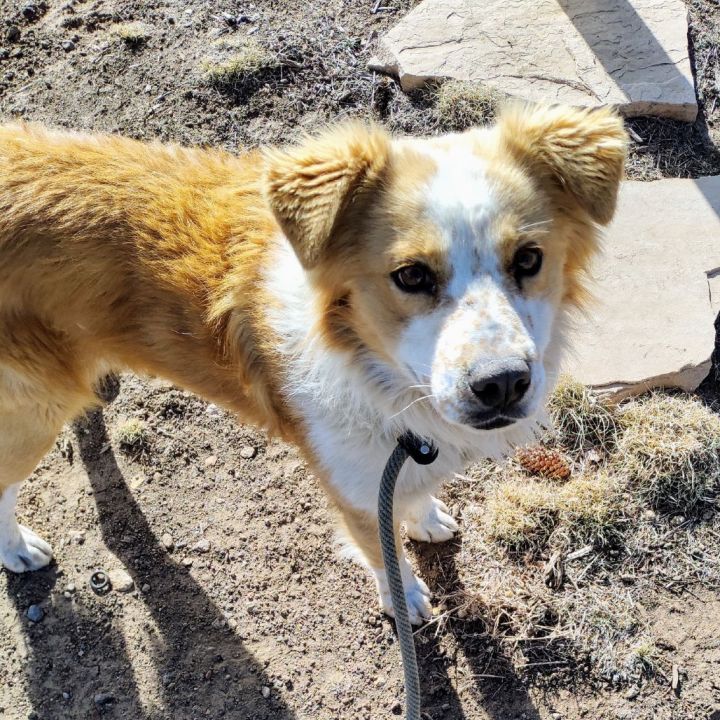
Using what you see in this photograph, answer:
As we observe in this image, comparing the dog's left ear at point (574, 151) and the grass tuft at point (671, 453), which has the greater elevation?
the dog's left ear at point (574, 151)

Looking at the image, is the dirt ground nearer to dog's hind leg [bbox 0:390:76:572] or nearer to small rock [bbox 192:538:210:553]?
small rock [bbox 192:538:210:553]

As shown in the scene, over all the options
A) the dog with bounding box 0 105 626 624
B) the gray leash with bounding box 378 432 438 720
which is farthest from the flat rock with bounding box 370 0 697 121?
Answer: the gray leash with bounding box 378 432 438 720

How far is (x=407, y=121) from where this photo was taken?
4953 millimetres

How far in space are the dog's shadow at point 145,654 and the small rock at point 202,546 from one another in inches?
4.6

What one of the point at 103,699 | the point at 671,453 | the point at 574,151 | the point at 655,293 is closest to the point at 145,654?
the point at 103,699

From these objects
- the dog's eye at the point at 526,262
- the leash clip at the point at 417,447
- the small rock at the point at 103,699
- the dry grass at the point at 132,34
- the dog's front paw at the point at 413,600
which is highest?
the dry grass at the point at 132,34

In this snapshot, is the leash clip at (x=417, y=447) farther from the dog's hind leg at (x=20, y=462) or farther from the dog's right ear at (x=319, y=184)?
the dog's hind leg at (x=20, y=462)

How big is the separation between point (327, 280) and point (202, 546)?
6.37 feet

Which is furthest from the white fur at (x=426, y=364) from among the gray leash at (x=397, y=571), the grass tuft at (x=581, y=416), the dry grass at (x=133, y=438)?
the dry grass at (x=133, y=438)

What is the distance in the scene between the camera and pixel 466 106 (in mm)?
4859

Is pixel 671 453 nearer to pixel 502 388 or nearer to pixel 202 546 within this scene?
pixel 502 388

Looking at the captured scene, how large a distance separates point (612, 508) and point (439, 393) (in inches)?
68.9

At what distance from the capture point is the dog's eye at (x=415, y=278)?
8.14 ft

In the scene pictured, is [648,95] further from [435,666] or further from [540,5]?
[435,666]
